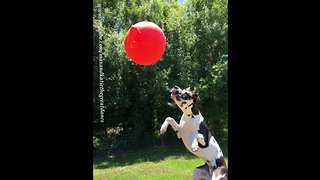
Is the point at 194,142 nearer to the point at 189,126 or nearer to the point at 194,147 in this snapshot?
the point at 194,147

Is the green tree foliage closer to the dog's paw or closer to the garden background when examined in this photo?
the garden background

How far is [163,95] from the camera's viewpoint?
24.3ft

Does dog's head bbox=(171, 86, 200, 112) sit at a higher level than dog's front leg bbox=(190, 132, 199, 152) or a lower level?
higher

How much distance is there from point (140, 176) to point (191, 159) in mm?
1889

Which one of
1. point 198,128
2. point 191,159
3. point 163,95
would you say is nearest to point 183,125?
point 198,128

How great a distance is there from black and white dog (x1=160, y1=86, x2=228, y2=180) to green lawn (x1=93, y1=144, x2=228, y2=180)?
2.04m

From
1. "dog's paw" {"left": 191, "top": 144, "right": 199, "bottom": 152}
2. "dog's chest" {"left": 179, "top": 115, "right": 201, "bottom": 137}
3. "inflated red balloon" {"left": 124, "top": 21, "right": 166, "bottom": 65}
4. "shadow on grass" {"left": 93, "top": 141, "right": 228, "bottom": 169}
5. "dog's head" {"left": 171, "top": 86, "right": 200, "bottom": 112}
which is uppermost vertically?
"inflated red balloon" {"left": 124, "top": 21, "right": 166, "bottom": 65}

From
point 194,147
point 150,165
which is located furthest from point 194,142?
point 150,165

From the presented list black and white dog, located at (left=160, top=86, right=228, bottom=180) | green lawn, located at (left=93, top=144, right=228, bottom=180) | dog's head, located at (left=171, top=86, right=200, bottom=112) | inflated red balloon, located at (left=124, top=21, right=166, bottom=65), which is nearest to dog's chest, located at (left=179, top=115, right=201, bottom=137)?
black and white dog, located at (left=160, top=86, right=228, bottom=180)

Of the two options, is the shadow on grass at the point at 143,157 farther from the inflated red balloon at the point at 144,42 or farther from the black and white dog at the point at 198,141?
the inflated red balloon at the point at 144,42

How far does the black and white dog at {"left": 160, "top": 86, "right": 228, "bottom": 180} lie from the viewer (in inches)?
119

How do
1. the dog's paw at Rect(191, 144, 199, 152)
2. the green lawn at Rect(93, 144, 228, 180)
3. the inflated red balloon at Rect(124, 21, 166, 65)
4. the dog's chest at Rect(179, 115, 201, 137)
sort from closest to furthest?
the inflated red balloon at Rect(124, 21, 166, 65)
the dog's paw at Rect(191, 144, 199, 152)
the dog's chest at Rect(179, 115, 201, 137)
the green lawn at Rect(93, 144, 228, 180)

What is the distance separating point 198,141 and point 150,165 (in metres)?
3.51

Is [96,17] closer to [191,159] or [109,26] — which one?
[109,26]
